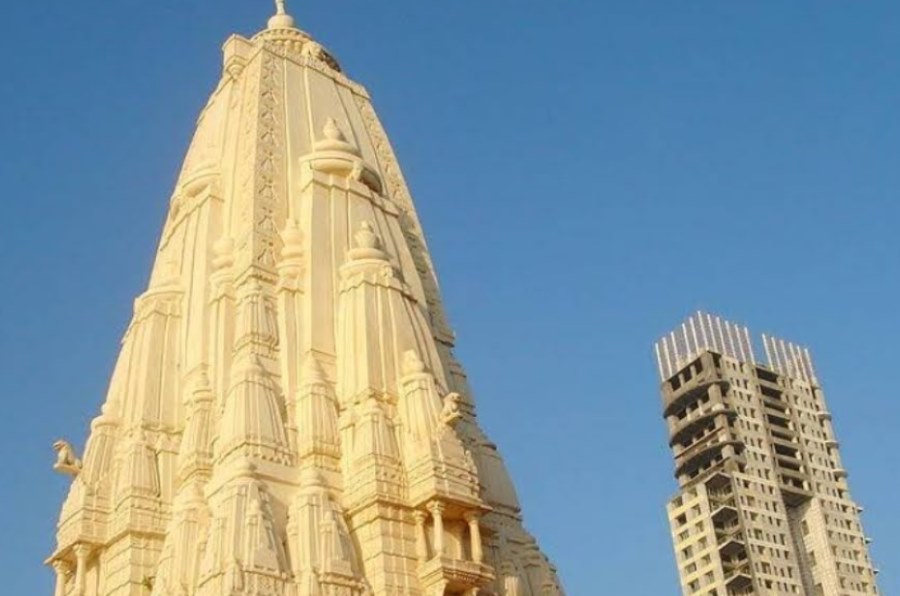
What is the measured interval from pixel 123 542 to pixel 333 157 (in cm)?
1305

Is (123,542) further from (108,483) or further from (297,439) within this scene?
(297,439)

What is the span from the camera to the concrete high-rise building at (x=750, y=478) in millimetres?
92812

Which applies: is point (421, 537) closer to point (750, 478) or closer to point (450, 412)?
point (450, 412)

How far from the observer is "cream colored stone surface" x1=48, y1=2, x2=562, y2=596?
2931 cm

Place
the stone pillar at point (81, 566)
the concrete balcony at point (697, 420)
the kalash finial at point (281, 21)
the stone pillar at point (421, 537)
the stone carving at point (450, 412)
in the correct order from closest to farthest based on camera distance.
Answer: the stone pillar at point (421, 537)
the stone carving at point (450, 412)
the stone pillar at point (81, 566)
the kalash finial at point (281, 21)
the concrete balcony at point (697, 420)

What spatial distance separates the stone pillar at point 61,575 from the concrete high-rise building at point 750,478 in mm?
66243

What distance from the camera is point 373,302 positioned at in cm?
3391

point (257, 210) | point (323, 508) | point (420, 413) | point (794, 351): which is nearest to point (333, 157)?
point (257, 210)

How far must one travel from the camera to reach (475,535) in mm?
30328

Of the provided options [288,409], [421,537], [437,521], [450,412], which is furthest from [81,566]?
[450,412]

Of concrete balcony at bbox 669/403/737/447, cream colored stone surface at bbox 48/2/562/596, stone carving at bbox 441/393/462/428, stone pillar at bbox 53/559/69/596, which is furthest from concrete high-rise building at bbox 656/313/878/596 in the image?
stone pillar at bbox 53/559/69/596

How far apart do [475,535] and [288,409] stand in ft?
19.2

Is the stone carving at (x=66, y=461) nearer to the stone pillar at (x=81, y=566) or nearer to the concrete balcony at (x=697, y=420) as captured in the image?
the stone pillar at (x=81, y=566)

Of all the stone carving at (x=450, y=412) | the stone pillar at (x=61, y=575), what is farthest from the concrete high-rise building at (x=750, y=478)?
→ the stone pillar at (x=61, y=575)
